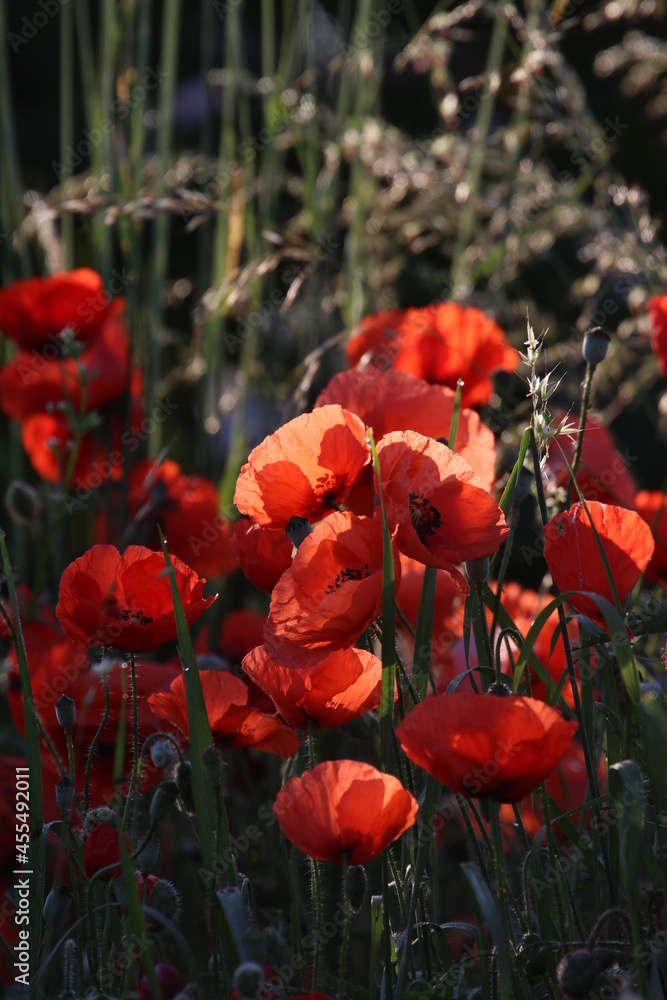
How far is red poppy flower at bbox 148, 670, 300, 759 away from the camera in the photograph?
0.66 metres

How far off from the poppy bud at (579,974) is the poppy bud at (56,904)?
299 mm

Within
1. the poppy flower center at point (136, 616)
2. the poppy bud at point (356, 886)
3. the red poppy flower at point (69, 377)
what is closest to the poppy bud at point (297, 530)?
the poppy flower center at point (136, 616)

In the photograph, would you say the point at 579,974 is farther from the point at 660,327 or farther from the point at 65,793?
the point at 660,327

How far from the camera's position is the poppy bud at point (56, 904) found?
63 centimetres

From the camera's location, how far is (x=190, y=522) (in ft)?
4.13

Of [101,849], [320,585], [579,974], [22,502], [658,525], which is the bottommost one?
[579,974]

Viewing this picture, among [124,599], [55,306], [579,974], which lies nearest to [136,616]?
[124,599]

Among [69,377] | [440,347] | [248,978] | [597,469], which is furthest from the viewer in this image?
[69,377]

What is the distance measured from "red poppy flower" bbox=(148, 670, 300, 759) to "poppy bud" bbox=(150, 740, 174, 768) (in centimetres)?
4

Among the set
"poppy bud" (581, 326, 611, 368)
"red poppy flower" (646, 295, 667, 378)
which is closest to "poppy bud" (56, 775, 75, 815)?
"poppy bud" (581, 326, 611, 368)

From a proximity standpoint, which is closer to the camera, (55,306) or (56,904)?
(56,904)

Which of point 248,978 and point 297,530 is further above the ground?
point 297,530

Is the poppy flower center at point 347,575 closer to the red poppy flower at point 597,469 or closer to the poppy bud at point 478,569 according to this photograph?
the poppy bud at point 478,569

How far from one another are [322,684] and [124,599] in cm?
14
